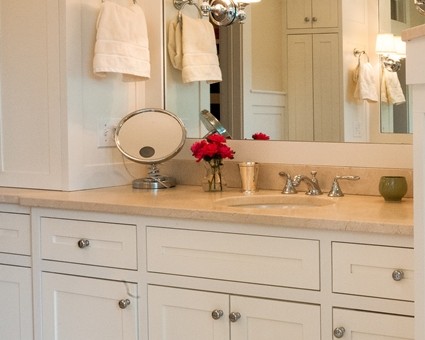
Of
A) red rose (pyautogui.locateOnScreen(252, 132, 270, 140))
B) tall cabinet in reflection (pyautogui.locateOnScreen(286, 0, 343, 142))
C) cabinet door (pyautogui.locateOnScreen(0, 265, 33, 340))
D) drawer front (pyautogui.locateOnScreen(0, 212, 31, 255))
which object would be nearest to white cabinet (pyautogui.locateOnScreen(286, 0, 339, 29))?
tall cabinet in reflection (pyautogui.locateOnScreen(286, 0, 343, 142))

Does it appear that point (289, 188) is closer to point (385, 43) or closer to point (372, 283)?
point (385, 43)

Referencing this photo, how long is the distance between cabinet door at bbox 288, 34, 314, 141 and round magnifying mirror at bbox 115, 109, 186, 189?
0.41 metres

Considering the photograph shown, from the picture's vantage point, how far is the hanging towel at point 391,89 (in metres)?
2.47

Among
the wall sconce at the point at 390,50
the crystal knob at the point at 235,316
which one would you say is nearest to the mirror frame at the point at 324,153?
the wall sconce at the point at 390,50

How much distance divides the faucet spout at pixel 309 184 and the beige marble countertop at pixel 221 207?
0.05 m

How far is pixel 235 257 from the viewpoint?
2.13 meters

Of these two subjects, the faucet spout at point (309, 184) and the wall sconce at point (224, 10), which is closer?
the faucet spout at point (309, 184)

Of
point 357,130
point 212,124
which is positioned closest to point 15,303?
point 212,124

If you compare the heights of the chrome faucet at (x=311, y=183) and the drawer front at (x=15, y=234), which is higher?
the chrome faucet at (x=311, y=183)

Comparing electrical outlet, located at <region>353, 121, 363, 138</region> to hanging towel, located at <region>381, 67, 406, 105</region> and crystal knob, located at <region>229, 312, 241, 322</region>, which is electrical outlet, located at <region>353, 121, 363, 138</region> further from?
crystal knob, located at <region>229, 312, 241, 322</region>

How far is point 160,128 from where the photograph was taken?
2.89 meters

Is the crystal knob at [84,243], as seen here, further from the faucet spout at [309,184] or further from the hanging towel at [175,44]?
the hanging towel at [175,44]

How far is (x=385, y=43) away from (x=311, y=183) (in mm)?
501

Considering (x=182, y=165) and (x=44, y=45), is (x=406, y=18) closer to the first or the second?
(x=182, y=165)
